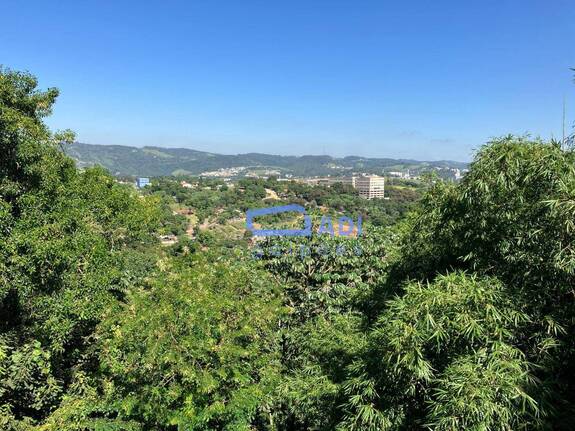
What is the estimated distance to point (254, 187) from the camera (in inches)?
2164

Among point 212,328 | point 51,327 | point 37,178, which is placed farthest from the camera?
point 37,178

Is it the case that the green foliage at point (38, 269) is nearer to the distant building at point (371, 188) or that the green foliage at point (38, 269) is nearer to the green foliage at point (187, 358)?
the green foliage at point (187, 358)

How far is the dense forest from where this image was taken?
2893 millimetres

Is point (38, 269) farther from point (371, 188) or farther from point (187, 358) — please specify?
point (371, 188)

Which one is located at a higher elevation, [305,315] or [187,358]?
[187,358]

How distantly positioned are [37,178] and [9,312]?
2205mm

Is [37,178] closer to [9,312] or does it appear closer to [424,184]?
[9,312]

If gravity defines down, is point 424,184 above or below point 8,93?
below

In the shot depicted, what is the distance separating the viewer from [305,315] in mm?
7852

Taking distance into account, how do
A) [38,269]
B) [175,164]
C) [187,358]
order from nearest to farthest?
[187,358]
[38,269]
[175,164]

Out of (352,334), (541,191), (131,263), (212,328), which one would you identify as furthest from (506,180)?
(131,263)

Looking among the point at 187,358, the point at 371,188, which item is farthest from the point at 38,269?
the point at 371,188

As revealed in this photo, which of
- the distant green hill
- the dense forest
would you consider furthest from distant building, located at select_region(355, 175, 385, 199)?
the distant green hill

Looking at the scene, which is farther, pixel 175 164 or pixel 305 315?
pixel 175 164
